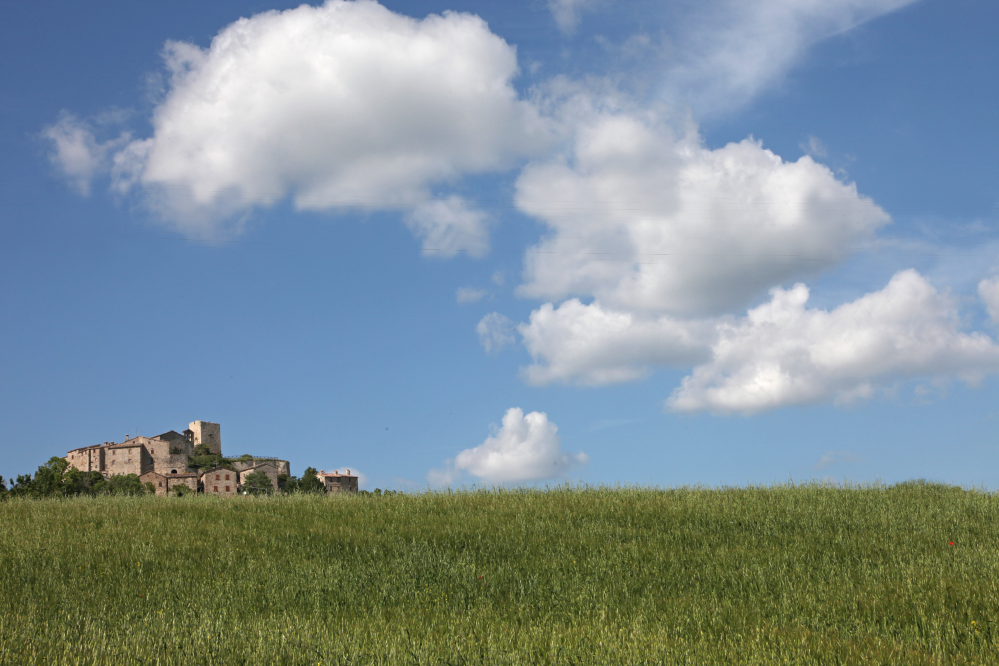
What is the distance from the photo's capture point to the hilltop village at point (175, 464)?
11469 cm

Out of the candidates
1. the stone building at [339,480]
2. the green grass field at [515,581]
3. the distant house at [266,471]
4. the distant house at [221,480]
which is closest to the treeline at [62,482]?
the distant house at [221,480]

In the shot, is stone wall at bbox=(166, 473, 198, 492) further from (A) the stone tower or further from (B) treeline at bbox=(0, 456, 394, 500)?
(A) the stone tower

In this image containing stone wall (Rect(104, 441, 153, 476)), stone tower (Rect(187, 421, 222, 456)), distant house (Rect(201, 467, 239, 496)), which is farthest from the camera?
stone tower (Rect(187, 421, 222, 456))

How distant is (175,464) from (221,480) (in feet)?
48.7

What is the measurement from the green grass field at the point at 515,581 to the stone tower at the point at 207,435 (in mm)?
130043

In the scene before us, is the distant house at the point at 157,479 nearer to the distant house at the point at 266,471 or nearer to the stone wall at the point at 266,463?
the distant house at the point at 266,471

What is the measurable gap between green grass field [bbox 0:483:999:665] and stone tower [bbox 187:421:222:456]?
130043 millimetres

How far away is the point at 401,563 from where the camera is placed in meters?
11.1

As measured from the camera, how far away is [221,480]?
11525 cm

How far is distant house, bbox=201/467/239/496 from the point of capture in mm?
112562

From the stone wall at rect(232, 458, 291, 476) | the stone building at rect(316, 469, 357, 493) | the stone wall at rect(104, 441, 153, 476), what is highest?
the stone wall at rect(104, 441, 153, 476)

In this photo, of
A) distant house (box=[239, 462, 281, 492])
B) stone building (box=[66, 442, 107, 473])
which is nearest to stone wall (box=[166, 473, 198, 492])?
distant house (box=[239, 462, 281, 492])

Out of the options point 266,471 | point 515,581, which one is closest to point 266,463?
point 266,471

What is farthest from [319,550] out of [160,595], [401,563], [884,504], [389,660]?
[884,504]
